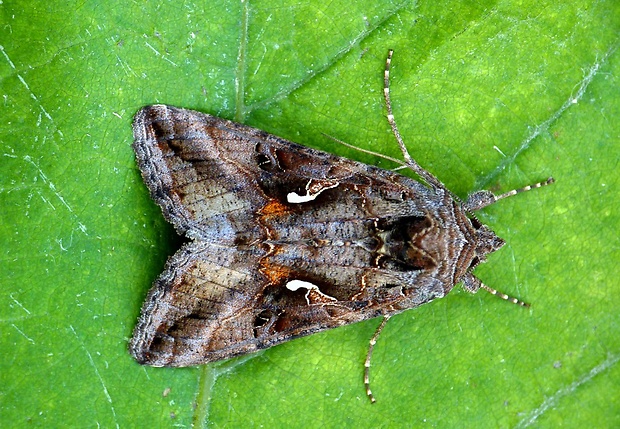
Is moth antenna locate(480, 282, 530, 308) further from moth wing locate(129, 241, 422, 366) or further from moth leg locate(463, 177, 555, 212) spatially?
moth wing locate(129, 241, 422, 366)

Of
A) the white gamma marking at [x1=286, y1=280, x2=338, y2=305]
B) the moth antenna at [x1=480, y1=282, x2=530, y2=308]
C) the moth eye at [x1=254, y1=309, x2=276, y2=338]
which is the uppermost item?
the moth antenna at [x1=480, y1=282, x2=530, y2=308]

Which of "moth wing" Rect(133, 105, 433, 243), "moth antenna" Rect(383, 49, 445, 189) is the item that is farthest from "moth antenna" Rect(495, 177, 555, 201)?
"moth wing" Rect(133, 105, 433, 243)

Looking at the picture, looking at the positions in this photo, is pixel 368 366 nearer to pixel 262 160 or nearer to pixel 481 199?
pixel 481 199

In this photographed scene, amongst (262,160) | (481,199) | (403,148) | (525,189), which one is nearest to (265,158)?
(262,160)

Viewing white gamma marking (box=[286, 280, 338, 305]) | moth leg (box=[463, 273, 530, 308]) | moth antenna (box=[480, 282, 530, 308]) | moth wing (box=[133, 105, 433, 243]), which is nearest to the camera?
moth wing (box=[133, 105, 433, 243])

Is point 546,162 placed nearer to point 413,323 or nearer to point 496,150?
point 496,150

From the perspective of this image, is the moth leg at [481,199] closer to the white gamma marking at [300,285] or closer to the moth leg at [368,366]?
the moth leg at [368,366]
